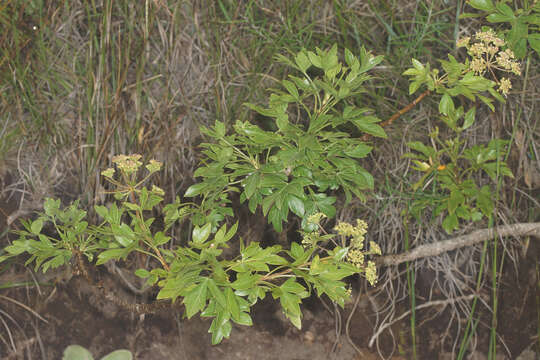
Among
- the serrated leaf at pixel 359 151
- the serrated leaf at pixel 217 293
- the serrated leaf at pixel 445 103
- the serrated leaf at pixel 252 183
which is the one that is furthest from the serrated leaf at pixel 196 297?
the serrated leaf at pixel 445 103

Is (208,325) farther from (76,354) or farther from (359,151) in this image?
(359,151)

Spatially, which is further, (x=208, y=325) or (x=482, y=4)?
(x=208, y=325)

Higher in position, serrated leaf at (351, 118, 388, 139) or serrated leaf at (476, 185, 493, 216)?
serrated leaf at (351, 118, 388, 139)

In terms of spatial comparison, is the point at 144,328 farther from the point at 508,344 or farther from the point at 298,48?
the point at 508,344

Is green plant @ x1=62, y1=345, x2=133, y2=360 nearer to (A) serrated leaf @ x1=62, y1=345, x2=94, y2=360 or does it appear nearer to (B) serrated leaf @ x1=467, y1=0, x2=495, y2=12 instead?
(A) serrated leaf @ x1=62, y1=345, x2=94, y2=360

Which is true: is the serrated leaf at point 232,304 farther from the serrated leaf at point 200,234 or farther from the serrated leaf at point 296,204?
the serrated leaf at point 296,204

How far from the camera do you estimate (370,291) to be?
1.54 metres

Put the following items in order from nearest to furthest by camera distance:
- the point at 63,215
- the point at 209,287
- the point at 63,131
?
the point at 209,287, the point at 63,215, the point at 63,131

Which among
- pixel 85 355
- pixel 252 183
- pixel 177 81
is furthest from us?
pixel 177 81

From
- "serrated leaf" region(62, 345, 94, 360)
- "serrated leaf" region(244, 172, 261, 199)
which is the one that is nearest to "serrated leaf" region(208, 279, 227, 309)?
"serrated leaf" region(244, 172, 261, 199)

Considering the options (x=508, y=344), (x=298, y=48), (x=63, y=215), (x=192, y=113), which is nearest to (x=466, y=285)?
(x=508, y=344)

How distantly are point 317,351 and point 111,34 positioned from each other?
1.16m

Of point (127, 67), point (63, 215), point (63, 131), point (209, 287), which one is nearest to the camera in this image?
point (209, 287)

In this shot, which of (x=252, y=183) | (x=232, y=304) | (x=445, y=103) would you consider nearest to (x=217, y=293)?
(x=232, y=304)
